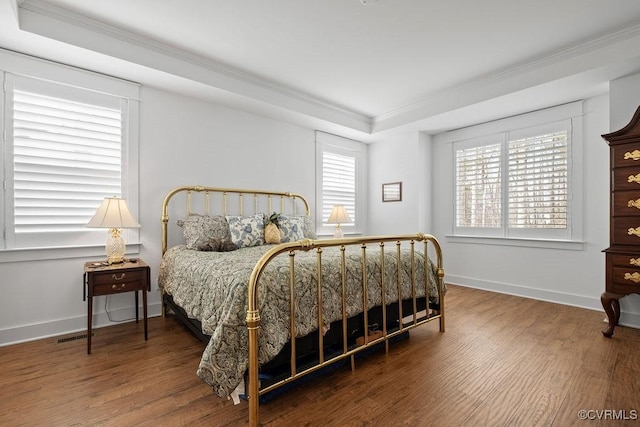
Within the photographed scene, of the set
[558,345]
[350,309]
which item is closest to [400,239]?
[350,309]

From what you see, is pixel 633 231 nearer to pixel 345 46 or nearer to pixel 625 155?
pixel 625 155

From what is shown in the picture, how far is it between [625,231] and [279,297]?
10.1 ft

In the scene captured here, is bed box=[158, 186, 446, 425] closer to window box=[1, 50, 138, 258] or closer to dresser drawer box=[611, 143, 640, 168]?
window box=[1, 50, 138, 258]

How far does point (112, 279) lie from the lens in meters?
2.52

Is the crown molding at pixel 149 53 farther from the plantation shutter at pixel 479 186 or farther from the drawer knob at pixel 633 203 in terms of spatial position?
the drawer knob at pixel 633 203

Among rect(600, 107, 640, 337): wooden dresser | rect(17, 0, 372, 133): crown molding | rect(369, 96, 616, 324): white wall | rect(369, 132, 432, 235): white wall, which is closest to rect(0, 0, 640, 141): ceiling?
rect(17, 0, 372, 133): crown molding

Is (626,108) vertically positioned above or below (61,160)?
above

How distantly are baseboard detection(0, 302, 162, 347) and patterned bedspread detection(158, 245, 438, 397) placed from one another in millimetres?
908

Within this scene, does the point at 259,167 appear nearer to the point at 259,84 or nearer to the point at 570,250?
the point at 259,84

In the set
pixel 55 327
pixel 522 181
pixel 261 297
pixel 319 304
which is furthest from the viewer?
pixel 522 181

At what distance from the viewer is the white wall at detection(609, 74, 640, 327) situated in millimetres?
2936

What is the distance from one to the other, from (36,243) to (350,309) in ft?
9.18

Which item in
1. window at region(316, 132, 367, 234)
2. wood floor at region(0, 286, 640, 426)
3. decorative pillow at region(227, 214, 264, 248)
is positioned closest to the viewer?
wood floor at region(0, 286, 640, 426)

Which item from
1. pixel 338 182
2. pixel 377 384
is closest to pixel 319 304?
pixel 377 384
